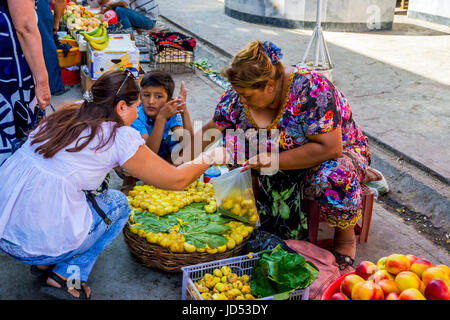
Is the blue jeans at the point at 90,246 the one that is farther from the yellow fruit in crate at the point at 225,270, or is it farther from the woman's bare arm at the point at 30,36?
the woman's bare arm at the point at 30,36

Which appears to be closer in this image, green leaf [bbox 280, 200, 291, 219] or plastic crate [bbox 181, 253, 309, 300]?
plastic crate [bbox 181, 253, 309, 300]

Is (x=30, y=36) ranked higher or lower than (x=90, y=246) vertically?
higher

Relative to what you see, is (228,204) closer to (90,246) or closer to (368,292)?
(90,246)

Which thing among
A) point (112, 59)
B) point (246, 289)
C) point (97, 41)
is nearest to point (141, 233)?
point (246, 289)

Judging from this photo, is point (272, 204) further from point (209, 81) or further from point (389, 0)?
point (389, 0)

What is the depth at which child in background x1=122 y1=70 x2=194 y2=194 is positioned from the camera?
128 inches

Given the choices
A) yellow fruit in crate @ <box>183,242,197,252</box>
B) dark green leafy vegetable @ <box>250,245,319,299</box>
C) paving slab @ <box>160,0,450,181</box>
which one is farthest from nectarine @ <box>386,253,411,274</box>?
paving slab @ <box>160,0,450,181</box>

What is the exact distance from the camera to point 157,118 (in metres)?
3.21

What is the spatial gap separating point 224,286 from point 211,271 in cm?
18

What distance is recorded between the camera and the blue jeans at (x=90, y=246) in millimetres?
2205

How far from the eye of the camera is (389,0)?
9.07m

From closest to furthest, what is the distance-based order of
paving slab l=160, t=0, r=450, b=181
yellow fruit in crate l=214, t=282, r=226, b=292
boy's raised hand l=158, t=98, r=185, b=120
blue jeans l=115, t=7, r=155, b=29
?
yellow fruit in crate l=214, t=282, r=226, b=292 < boy's raised hand l=158, t=98, r=185, b=120 < paving slab l=160, t=0, r=450, b=181 < blue jeans l=115, t=7, r=155, b=29

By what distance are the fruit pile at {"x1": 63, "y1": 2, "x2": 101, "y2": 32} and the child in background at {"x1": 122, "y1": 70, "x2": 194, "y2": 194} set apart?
298 centimetres

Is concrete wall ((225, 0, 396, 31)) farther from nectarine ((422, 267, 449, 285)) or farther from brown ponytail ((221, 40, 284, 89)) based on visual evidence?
nectarine ((422, 267, 449, 285))
